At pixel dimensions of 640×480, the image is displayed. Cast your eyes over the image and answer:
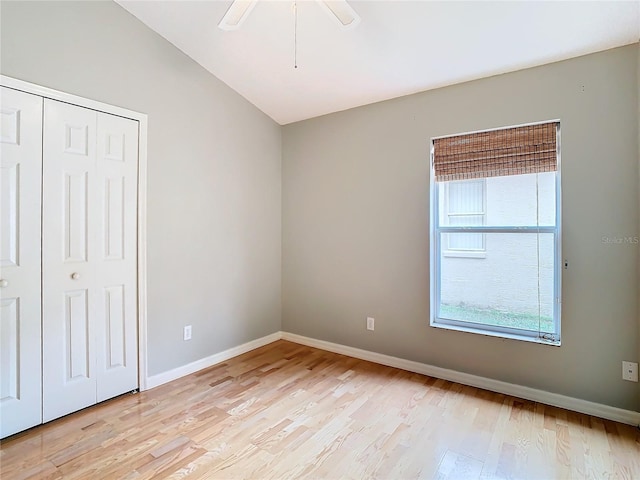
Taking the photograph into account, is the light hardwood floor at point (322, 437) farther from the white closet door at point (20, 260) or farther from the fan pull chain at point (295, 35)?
the fan pull chain at point (295, 35)

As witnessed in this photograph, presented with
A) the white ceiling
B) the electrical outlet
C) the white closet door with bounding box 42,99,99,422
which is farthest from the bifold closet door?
the electrical outlet

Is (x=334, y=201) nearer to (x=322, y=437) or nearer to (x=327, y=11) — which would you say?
(x=327, y=11)

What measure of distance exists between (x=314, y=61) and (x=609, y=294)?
2770mm

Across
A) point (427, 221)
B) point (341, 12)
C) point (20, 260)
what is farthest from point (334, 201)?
point (20, 260)

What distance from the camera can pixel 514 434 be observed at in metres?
2.14

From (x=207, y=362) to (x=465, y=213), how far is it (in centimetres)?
268

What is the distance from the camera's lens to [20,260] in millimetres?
2121

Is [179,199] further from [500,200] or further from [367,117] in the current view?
[500,200]

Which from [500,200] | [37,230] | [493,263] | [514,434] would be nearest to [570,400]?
[514,434]

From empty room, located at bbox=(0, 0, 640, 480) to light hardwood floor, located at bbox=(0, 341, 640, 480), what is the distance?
18 mm

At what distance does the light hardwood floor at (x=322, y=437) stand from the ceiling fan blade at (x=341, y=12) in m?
2.41

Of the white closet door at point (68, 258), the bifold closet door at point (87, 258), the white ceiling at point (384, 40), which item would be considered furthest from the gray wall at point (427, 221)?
the white closet door at point (68, 258)

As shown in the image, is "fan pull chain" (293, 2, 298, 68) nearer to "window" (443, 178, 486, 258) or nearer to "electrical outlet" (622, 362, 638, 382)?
"window" (443, 178, 486, 258)

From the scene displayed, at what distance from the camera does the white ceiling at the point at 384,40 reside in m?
2.15
